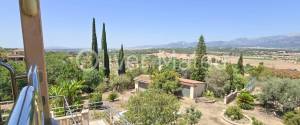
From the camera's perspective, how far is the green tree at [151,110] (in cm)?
951

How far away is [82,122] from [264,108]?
53.7 feet

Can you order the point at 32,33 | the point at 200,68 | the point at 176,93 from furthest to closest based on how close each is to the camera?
1. the point at 200,68
2. the point at 176,93
3. the point at 32,33

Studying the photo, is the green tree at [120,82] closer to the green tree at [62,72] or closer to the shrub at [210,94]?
the green tree at [62,72]

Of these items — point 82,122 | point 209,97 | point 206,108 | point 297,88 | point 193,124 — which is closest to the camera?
point 82,122

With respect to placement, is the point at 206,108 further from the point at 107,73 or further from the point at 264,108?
the point at 107,73

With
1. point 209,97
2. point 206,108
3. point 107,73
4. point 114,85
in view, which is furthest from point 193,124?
point 107,73

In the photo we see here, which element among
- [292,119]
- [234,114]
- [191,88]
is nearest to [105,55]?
[191,88]

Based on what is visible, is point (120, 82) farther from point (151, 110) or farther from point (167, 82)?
point (151, 110)

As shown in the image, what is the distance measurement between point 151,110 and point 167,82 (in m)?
10.6

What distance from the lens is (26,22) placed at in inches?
71.0

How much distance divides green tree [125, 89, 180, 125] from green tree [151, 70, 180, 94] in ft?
31.7

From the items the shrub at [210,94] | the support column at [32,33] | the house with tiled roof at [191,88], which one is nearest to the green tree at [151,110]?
the support column at [32,33]

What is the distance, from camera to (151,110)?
956cm

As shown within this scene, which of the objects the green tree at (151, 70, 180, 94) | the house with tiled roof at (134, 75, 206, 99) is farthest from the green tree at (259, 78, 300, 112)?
the green tree at (151, 70, 180, 94)
